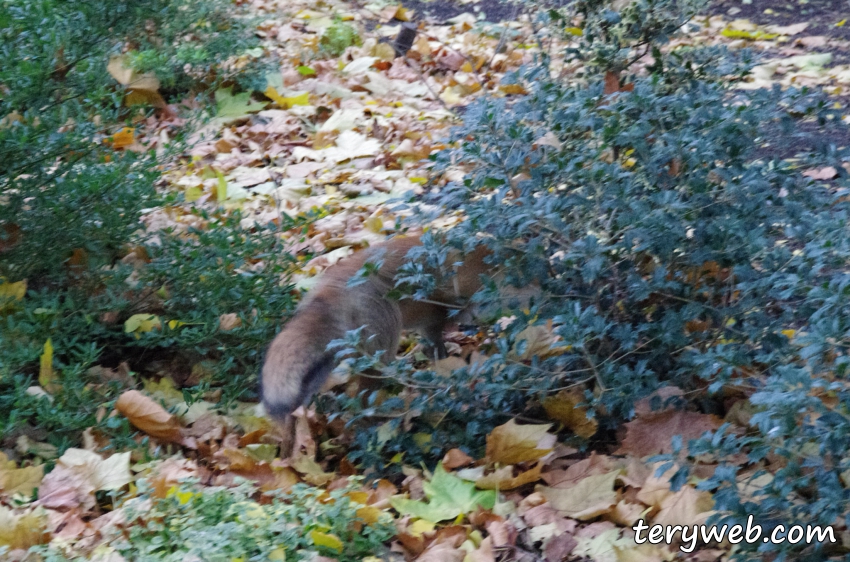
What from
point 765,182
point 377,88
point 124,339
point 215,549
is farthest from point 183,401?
point 377,88

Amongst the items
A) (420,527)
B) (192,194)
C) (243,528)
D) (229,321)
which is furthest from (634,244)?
(192,194)

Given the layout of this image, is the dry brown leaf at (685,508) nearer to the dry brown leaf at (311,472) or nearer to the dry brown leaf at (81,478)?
the dry brown leaf at (311,472)

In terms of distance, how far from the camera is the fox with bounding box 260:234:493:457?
3.50 m

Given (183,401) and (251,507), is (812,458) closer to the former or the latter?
(251,507)

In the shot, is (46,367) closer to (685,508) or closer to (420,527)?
(420,527)

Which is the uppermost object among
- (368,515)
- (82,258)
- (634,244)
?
(634,244)

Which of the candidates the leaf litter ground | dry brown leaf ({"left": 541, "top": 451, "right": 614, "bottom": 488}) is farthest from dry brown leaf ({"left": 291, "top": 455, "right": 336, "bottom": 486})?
dry brown leaf ({"left": 541, "top": 451, "right": 614, "bottom": 488})

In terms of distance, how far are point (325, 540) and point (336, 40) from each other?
270 inches

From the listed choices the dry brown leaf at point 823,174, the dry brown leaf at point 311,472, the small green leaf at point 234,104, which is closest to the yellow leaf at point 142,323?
the dry brown leaf at point 311,472

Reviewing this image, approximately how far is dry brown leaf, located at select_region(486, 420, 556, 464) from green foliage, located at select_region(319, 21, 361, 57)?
6201mm

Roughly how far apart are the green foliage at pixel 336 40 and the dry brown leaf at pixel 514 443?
6.20m

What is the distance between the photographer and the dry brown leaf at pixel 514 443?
11.2 ft

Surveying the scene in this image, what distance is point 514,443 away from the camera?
3439mm

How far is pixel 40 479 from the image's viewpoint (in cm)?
340
